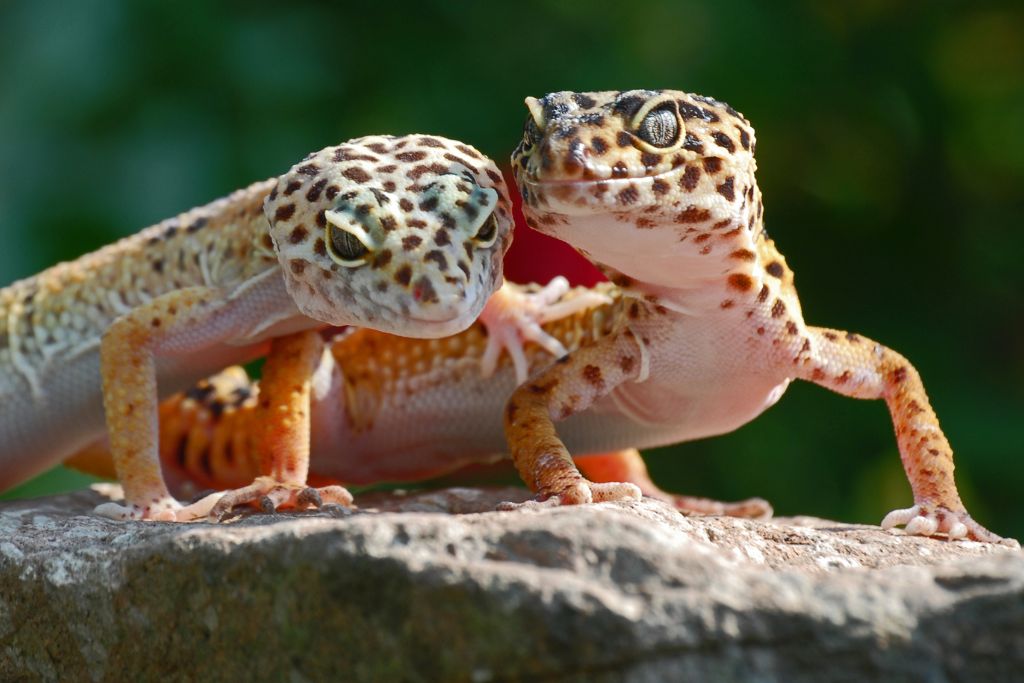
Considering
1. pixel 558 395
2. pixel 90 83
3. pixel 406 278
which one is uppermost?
pixel 90 83

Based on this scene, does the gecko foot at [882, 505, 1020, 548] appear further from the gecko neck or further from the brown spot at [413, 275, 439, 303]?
the brown spot at [413, 275, 439, 303]

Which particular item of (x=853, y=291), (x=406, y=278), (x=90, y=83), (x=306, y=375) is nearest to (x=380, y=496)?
(x=306, y=375)

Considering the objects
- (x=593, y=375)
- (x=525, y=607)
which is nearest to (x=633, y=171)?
(x=593, y=375)

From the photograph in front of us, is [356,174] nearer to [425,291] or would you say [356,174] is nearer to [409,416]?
[425,291]

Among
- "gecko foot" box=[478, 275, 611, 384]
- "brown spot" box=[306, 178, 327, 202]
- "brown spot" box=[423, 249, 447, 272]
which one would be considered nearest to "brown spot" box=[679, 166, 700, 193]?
"brown spot" box=[423, 249, 447, 272]

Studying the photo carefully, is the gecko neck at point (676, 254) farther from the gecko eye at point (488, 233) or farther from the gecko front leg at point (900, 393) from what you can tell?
the gecko front leg at point (900, 393)

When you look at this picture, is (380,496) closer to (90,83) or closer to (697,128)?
(697,128)

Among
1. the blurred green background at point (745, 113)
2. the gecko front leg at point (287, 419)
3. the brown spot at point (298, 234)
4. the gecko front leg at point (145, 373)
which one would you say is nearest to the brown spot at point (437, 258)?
the brown spot at point (298, 234)
